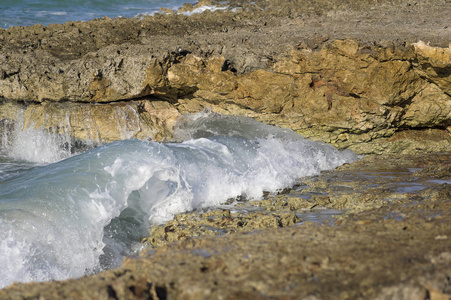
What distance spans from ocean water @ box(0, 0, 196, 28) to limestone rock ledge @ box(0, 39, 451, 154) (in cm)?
423

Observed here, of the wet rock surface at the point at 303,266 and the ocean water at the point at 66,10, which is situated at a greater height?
the ocean water at the point at 66,10

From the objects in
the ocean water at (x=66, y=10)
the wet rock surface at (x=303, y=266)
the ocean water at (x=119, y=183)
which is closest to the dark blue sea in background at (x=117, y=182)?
the ocean water at (x=119, y=183)

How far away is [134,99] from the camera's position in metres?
6.21

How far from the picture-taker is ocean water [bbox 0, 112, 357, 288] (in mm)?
3570

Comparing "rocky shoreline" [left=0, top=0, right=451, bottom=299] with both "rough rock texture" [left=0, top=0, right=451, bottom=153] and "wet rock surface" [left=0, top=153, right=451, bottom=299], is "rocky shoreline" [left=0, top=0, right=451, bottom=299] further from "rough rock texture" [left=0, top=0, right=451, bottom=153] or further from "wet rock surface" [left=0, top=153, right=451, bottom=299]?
"wet rock surface" [left=0, top=153, right=451, bottom=299]

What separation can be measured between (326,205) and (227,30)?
391 centimetres

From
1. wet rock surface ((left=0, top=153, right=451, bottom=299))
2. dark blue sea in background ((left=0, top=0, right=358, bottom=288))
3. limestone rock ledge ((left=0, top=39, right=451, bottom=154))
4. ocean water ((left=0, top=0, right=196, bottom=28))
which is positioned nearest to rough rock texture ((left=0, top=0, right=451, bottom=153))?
limestone rock ledge ((left=0, top=39, right=451, bottom=154))

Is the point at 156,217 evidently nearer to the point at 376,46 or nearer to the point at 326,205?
the point at 326,205

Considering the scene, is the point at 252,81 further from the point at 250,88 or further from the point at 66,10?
the point at 66,10

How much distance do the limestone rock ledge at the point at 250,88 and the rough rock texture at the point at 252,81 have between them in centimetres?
1

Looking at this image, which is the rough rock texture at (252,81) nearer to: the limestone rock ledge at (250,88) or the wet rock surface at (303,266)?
the limestone rock ledge at (250,88)

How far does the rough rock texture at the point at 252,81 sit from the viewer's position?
5797 millimetres

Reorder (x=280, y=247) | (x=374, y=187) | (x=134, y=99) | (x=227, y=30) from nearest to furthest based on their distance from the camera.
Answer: (x=280, y=247) → (x=374, y=187) → (x=134, y=99) → (x=227, y=30)

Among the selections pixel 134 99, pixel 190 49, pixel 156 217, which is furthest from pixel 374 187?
pixel 134 99
